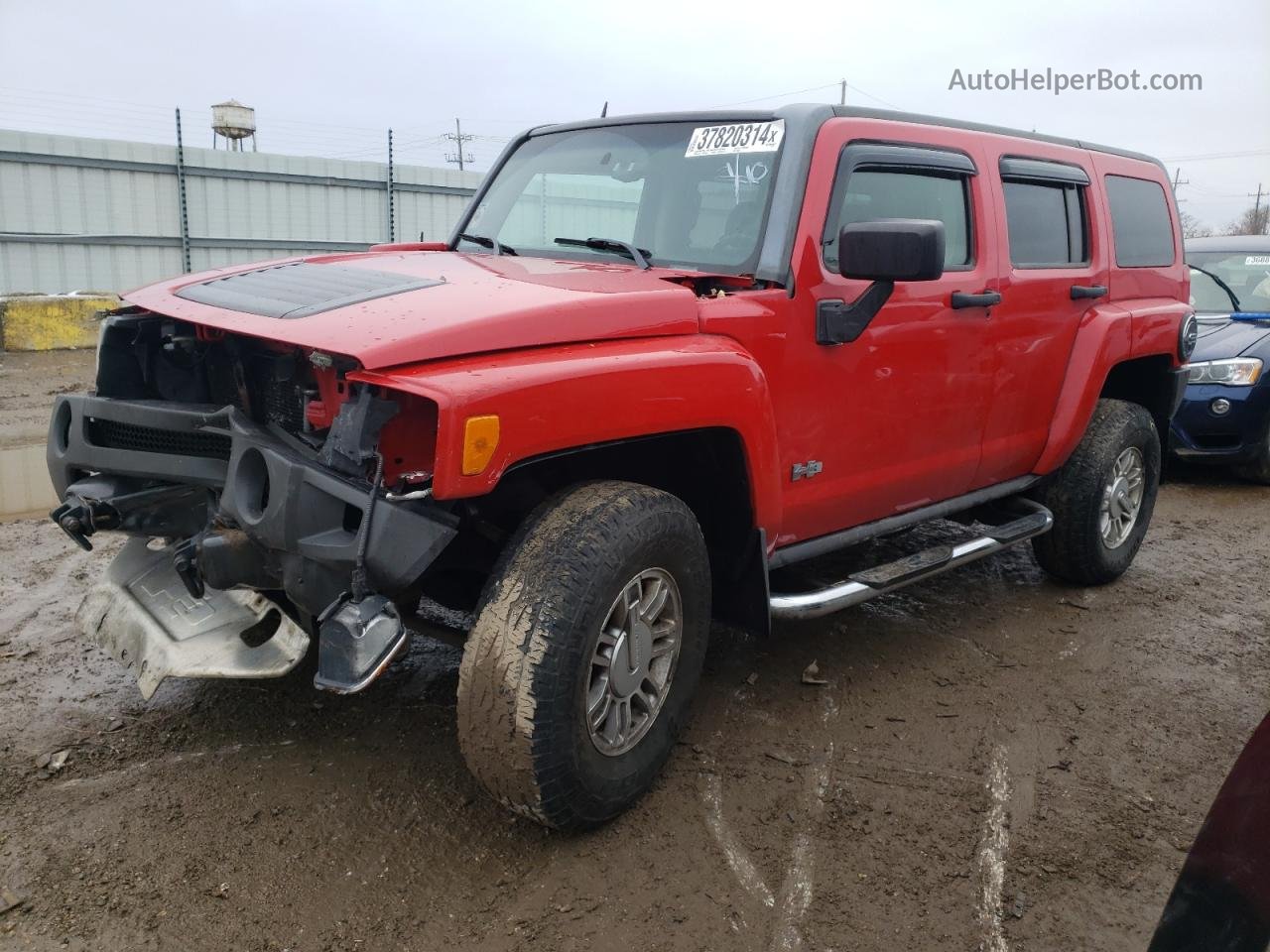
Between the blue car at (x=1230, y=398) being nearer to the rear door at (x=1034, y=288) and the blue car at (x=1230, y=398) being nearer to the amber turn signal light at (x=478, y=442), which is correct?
the rear door at (x=1034, y=288)

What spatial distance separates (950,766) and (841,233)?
1.72 meters

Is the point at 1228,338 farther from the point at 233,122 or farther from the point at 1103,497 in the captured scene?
the point at 233,122

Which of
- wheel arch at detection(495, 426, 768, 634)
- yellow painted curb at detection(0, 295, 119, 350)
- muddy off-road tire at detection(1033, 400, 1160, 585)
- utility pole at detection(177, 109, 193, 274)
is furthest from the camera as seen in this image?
utility pole at detection(177, 109, 193, 274)

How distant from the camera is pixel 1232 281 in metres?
8.48

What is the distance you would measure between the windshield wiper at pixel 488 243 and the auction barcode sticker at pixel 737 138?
78 centimetres

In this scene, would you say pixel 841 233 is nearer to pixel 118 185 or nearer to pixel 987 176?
pixel 987 176

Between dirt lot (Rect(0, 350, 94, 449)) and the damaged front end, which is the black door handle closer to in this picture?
the damaged front end

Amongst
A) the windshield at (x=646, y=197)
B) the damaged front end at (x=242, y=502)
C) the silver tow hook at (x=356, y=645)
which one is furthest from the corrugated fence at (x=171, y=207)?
the silver tow hook at (x=356, y=645)

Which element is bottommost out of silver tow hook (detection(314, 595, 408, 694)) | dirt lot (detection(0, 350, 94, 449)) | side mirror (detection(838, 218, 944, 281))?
dirt lot (detection(0, 350, 94, 449))

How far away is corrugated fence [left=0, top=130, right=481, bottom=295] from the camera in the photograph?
47.8 ft

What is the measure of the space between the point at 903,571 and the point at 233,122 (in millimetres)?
20493


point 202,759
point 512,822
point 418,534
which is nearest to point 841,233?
point 418,534

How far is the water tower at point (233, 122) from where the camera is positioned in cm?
2070

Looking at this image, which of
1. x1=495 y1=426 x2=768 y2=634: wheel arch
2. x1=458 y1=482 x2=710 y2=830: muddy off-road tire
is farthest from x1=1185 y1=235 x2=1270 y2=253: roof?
x1=458 y1=482 x2=710 y2=830: muddy off-road tire
